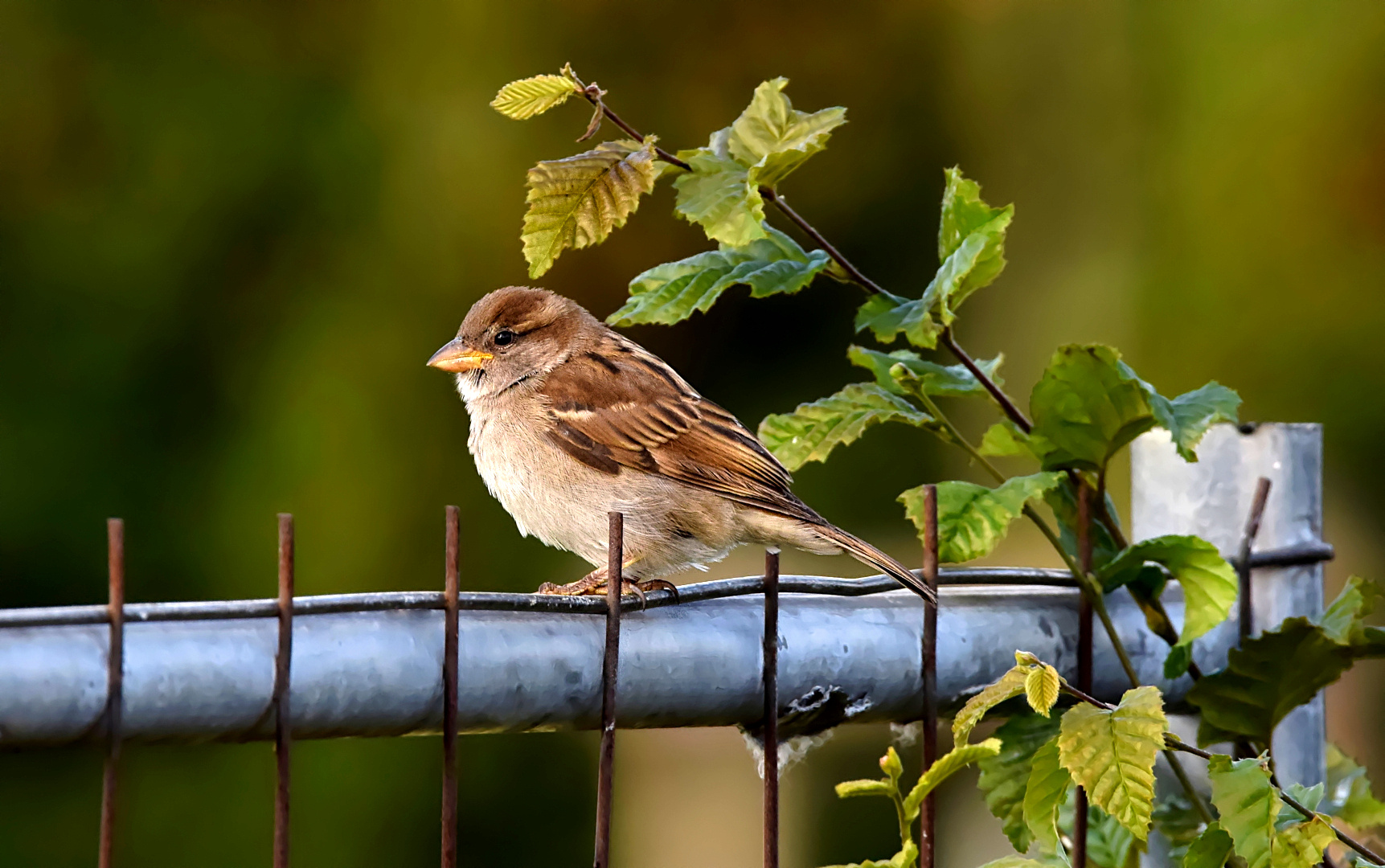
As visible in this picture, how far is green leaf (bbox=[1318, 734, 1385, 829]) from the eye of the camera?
1.61 m

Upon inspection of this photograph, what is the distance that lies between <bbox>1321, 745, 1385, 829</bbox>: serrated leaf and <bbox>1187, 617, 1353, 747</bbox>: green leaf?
0.83ft

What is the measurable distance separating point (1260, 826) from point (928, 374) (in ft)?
1.74

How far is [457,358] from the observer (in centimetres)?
226

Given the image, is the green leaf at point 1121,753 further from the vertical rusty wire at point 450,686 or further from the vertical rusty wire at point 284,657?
the vertical rusty wire at point 284,657

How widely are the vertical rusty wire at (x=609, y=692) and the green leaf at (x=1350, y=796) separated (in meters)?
1.03

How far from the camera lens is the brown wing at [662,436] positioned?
1.96 m

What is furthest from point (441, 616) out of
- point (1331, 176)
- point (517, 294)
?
point (1331, 176)

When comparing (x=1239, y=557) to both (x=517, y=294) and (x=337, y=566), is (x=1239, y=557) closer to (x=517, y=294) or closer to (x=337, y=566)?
(x=517, y=294)

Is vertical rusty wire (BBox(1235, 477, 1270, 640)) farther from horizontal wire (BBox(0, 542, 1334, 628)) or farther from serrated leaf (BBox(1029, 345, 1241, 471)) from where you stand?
serrated leaf (BBox(1029, 345, 1241, 471))

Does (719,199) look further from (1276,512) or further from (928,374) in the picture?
(1276,512)

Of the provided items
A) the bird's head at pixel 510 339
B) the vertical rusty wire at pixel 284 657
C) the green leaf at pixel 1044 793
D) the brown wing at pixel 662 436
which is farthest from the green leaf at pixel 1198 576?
the bird's head at pixel 510 339

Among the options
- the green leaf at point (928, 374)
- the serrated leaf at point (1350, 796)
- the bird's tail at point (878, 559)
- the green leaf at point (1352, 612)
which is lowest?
the serrated leaf at point (1350, 796)

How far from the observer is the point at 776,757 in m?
1.14

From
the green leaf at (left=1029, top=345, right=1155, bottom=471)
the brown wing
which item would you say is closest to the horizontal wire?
the green leaf at (left=1029, top=345, right=1155, bottom=471)
